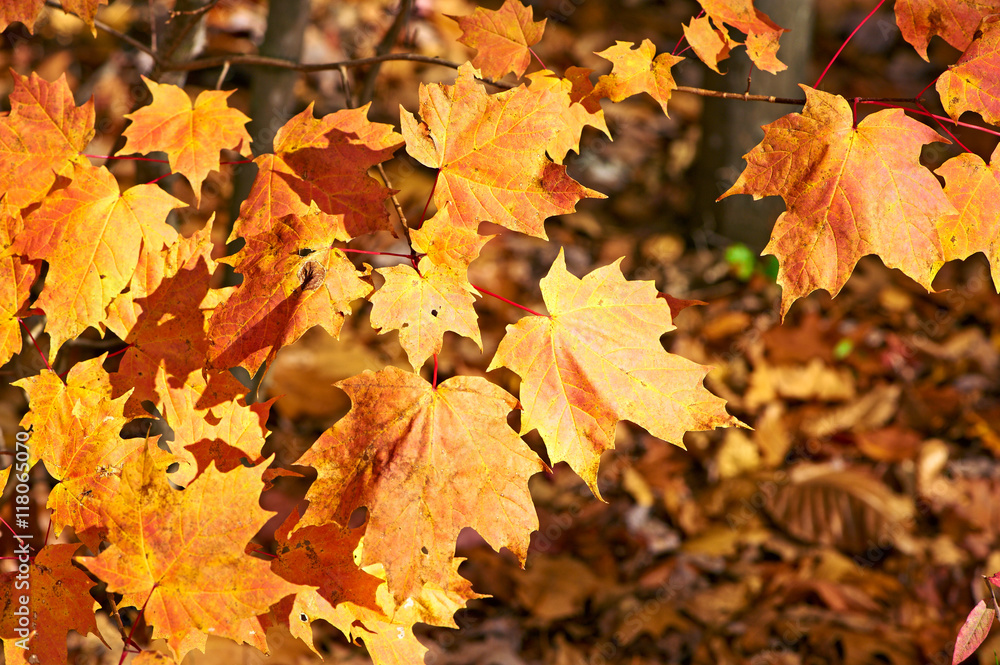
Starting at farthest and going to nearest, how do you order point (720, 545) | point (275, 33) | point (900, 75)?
point (900, 75) → point (720, 545) → point (275, 33)

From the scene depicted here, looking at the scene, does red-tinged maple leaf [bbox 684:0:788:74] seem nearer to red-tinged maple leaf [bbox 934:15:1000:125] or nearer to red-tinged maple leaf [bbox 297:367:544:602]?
red-tinged maple leaf [bbox 934:15:1000:125]

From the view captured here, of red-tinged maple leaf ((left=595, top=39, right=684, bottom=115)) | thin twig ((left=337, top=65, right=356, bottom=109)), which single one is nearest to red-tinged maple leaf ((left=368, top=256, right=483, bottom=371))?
red-tinged maple leaf ((left=595, top=39, right=684, bottom=115))

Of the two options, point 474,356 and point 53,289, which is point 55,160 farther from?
point 474,356

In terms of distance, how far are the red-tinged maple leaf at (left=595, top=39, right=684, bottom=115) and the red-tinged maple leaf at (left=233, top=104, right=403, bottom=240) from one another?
339mm

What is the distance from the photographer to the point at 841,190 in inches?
40.8

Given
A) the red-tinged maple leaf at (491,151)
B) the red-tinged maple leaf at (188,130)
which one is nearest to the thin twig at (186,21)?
the red-tinged maple leaf at (188,130)

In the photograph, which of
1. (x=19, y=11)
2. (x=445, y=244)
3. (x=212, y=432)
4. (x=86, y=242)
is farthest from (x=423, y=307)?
(x=19, y=11)

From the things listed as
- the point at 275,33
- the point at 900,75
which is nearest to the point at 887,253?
the point at 275,33

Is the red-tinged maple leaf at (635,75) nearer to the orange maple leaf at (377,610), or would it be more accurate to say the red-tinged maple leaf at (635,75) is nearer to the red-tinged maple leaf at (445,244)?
the red-tinged maple leaf at (445,244)

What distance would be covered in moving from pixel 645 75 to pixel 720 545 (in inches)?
68.0

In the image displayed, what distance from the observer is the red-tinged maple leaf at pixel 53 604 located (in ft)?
3.55

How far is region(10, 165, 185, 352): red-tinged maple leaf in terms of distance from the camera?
3.52ft

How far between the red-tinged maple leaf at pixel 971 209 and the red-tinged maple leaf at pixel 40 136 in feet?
4.21

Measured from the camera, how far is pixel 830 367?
2.92m
